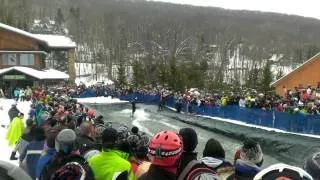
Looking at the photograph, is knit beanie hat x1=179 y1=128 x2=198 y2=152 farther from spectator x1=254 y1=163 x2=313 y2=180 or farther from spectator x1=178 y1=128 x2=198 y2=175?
spectator x1=254 y1=163 x2=313 y2=180

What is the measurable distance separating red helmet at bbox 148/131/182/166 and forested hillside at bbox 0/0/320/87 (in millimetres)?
99929

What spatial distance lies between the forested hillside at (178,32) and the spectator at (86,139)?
3746 inches

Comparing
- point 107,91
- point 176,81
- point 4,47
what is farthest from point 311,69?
point 4,47

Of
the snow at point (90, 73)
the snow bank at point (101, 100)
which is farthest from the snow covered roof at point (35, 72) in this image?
the snow at point (90, 73)

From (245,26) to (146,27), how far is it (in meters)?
47.7

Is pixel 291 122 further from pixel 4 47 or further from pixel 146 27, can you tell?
pixel 146 27

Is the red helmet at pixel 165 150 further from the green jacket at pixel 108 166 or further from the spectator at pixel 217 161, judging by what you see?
the green jacket at pixel 108 166

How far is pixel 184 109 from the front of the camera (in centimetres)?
4191

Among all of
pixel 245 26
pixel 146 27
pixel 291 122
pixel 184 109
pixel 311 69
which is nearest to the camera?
pixel 291 122

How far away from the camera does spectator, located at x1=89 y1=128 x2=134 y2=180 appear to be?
538cm

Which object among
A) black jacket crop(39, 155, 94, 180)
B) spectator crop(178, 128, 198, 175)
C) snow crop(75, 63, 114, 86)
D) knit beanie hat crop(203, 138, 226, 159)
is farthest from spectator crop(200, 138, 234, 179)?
Answer: snow crop(75, 63, 114, 86)

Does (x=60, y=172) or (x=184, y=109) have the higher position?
(x=60, y=172)

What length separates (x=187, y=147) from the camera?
15.0 feet

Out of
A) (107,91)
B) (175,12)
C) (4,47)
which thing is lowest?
(107,91)
